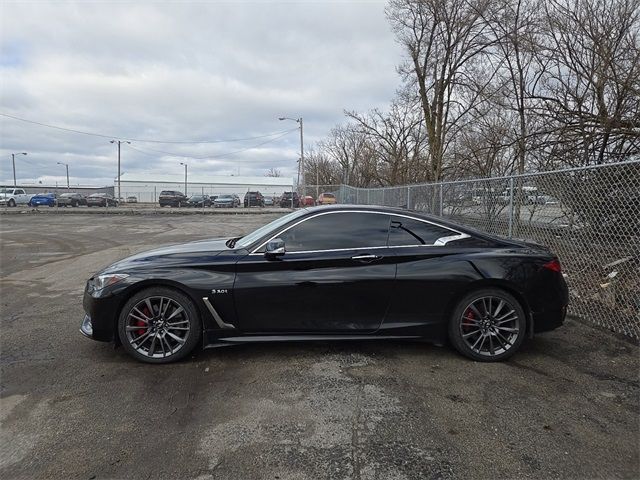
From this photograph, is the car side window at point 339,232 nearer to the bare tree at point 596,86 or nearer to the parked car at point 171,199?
the bare tree at point 596,86

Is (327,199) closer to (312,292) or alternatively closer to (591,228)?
(591,228)

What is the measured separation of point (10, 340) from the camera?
15.1 feet

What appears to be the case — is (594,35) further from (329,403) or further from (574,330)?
(329,403)

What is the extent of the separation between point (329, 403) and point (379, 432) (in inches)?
19.9

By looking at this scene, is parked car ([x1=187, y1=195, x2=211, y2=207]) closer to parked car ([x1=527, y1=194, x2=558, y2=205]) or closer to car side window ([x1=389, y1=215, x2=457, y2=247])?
parked car ([x1=527, y1=194, x2=558, y2=205])

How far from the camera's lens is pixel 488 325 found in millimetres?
4125

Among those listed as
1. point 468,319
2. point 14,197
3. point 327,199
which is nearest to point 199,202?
point 14,197

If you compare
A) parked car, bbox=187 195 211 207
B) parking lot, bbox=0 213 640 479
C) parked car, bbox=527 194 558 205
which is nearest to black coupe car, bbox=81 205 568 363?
parking lot, bbox=0 213 640 479

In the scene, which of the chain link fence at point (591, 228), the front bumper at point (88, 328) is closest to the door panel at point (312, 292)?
the front bumper at point (88, 328)

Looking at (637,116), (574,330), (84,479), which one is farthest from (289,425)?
(637,116)

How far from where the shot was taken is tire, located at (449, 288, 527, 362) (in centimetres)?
412

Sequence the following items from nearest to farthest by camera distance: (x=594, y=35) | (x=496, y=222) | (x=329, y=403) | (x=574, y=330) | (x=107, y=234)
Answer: (x=329, y=403)
(x=574, y=330)
(x=496, y=222)
(x=594, y=35)
(x=107, y=234)

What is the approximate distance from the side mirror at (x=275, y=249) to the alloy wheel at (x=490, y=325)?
182 cm

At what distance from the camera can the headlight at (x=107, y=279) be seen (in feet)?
13.1
